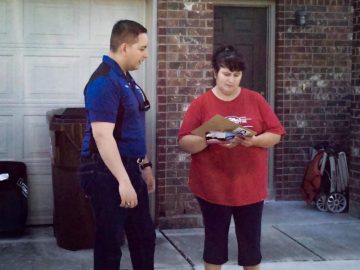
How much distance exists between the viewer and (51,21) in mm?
6754

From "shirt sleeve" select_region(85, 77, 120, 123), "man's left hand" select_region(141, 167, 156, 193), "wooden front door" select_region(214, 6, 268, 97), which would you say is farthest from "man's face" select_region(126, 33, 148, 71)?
"wooden front door" select_region(214, 6, 268, 97)

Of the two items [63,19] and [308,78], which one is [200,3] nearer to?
[63,19]

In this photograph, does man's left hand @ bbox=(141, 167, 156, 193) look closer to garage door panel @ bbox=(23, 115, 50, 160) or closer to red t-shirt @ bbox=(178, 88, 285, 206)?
red t-shirt @ bbox=(178, 88, 285, 206)

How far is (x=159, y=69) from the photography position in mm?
6691

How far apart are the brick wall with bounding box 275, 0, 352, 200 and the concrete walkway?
3.74 feet

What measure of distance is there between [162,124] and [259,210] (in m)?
2.56

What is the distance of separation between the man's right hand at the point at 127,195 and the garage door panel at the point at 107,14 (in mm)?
3373

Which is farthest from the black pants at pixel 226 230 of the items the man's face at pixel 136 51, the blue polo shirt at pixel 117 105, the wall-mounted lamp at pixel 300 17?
the wall-mounted lamp at pixel 300 17

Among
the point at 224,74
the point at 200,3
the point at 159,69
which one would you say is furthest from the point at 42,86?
the point at 224,74

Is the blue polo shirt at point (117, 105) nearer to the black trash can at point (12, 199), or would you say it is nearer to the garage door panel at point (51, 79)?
the black trash can at point (12, 199)

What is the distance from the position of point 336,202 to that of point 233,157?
395 centimetres

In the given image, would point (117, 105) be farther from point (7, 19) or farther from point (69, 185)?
point (7, 19)

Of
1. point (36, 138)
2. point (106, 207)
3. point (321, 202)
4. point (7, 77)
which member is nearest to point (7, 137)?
point (36, 138)

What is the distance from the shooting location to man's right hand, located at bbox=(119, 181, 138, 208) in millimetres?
3797
